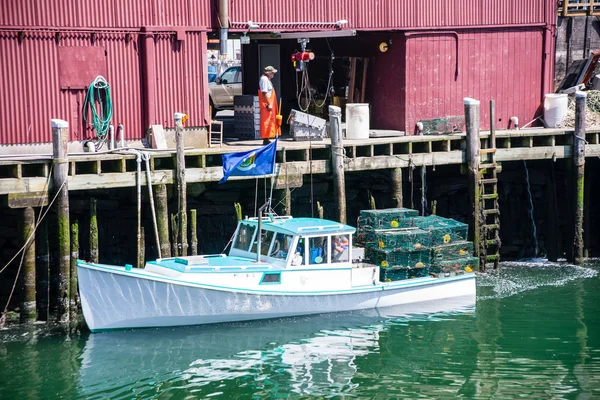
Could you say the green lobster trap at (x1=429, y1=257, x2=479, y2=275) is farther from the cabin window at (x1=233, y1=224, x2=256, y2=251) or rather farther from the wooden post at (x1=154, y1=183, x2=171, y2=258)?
the wooden post at (x1=154, y1=183, x2=171, y2=258)

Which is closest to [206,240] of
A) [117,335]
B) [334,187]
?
[334,187]

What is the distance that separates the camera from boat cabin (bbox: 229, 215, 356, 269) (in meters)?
20.6

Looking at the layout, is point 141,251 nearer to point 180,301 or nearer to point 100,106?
point 180,301

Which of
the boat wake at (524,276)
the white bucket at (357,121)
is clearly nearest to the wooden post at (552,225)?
the boat wake at (524,276)

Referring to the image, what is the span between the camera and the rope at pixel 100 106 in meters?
22.7

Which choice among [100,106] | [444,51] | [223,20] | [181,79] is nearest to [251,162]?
[181,79]

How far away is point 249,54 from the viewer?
30328 mm

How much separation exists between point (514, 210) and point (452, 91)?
3534 mm

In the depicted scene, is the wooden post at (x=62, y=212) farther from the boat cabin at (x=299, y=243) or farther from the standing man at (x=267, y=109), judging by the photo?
the standing man at (x=267, y=109)

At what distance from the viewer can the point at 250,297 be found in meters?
20.3

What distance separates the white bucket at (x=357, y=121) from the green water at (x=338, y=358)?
5.14 m

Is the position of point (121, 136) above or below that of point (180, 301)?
above

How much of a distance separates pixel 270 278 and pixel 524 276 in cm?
726

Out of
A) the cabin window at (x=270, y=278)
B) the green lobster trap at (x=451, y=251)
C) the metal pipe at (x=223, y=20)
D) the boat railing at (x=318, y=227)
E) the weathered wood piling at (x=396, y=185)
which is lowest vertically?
the cabin window at (x=270, y=278)
